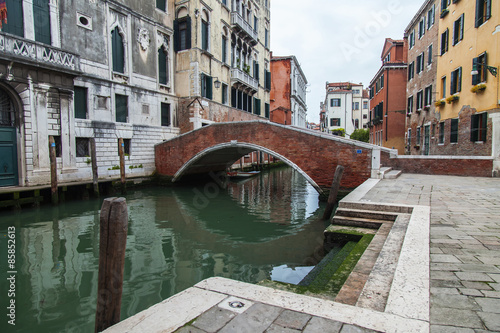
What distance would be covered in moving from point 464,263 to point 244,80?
15576mm

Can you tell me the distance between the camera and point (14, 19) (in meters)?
7.70

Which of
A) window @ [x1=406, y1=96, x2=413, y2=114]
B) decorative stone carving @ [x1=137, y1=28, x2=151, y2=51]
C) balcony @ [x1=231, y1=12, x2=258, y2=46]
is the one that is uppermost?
balcony @ [x1=231, y1=12, x2=258, y2=46]

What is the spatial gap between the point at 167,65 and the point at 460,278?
12794 millimetres

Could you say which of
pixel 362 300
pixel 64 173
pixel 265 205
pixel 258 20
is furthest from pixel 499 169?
pixel 258 20

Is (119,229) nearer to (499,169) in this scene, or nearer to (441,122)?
(499,169)

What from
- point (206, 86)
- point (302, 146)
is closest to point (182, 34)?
point (206, 86)

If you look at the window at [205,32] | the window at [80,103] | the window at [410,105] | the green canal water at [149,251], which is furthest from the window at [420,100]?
the window at [80,103]

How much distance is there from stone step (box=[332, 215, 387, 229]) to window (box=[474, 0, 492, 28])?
825cm

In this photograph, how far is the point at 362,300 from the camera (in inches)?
68.9

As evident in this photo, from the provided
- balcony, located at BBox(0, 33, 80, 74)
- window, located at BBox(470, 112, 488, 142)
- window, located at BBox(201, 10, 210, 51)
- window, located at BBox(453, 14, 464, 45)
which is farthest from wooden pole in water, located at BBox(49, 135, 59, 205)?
window, located at BBox(453, 14, 464, 45)

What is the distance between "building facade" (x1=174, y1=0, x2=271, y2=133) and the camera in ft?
42.2

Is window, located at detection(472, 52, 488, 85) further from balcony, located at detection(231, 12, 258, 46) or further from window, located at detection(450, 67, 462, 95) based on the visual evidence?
balcony, located at detection(231, 12, 258, 46)

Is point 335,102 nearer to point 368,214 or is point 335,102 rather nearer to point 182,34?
point 182,34

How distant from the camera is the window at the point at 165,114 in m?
12.6
